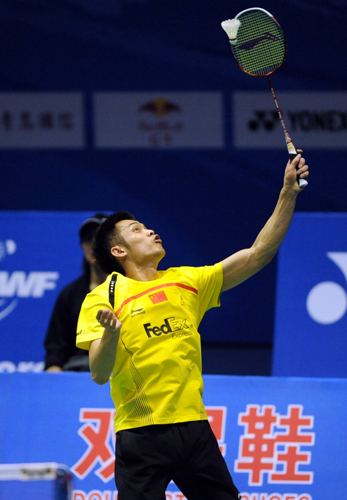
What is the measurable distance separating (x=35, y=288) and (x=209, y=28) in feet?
12.2

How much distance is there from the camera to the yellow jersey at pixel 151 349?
296cm

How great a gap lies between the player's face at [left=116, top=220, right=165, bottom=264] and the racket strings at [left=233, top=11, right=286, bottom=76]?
106 centimetres

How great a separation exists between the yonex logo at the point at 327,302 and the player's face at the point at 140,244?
6.13ft

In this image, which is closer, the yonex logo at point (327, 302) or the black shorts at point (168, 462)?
the black shorts at point (168, 462)

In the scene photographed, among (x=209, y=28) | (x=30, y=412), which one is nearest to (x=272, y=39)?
(x=30, y=412)

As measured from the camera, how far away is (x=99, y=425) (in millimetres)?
4160

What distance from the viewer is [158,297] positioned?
Result: 10.2 feet

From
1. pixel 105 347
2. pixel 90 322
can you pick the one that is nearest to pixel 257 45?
pixel 90 322

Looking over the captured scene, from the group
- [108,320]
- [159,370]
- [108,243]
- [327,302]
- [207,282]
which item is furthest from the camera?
[327,302]

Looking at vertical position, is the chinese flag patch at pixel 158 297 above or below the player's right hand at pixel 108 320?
above

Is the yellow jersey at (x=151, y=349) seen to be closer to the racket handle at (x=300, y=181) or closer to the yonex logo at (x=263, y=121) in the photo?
the racket handle at (x=300, y=181)

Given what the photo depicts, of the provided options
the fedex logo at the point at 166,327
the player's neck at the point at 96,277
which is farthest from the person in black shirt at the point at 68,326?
the fedex logo at the point at 166,327

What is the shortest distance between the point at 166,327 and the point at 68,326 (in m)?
1.78

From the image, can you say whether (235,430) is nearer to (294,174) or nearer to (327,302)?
(327,302)
